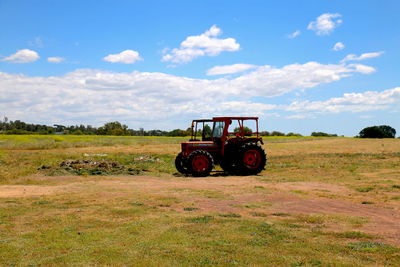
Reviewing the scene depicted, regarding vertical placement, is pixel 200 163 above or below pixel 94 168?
above

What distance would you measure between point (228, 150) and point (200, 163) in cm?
172

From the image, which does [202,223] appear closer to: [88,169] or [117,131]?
[88,169]

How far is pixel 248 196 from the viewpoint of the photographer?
1175cm

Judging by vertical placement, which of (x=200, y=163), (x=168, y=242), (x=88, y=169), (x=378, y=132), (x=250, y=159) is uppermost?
(x=378, y=132)

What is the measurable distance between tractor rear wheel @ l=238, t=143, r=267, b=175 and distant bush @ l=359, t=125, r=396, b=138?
219ft

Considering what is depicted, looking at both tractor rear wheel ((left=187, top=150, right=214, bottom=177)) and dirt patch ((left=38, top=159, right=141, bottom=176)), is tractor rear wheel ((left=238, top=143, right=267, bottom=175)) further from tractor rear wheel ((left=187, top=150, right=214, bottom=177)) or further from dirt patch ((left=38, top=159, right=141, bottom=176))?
dirt patch ((left=38, top=159, right=141, bottom=176))

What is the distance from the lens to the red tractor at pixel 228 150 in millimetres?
17969

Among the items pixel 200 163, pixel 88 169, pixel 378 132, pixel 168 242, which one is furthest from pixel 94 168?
pixel 378 132

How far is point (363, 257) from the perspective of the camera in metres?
6.05

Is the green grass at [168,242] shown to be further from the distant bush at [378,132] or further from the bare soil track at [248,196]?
the distant bush at [378,132]

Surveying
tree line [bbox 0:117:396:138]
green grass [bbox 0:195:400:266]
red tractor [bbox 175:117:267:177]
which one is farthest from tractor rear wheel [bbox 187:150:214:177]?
tree line [bbox 0:117:396:138]

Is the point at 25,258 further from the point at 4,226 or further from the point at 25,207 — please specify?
the point at 25,207

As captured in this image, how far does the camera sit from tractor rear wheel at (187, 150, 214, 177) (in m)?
17.8

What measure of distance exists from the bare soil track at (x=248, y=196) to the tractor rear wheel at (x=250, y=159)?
1928 millimetres
